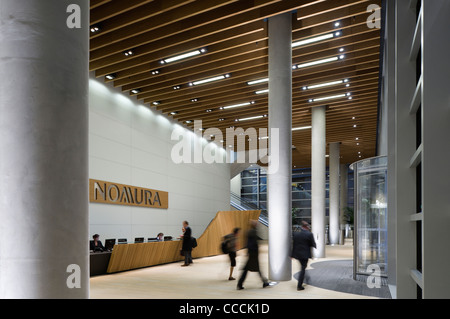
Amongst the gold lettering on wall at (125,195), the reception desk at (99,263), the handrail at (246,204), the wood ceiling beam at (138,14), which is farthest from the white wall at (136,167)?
the handrail at (246,204)

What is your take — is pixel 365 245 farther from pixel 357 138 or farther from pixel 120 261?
pixel 357 138

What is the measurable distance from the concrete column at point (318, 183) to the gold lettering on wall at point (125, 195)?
22.0ft

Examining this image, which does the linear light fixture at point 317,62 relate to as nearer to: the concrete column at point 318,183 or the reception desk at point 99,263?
the concrete column at point 318,183

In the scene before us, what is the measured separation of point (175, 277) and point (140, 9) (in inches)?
263

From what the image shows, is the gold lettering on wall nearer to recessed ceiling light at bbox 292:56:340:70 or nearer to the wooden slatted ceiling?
the wooden slatted ceiling

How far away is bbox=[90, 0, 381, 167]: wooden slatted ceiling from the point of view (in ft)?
29.7

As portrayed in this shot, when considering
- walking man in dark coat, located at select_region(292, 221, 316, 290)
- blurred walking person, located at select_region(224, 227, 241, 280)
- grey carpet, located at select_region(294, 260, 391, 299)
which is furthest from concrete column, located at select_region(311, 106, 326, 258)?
walking man in dark coat, located at select_region(292, 221, 316, 290)

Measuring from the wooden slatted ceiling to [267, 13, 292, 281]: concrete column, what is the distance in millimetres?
518

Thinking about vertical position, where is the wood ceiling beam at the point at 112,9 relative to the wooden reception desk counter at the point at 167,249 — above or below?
above

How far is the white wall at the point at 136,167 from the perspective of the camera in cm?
1357

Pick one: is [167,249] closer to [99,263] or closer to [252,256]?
[99,263]

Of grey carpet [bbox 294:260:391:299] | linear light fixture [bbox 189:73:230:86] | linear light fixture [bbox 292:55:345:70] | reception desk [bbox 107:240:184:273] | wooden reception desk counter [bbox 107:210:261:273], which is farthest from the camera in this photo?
linear light fixture [bbox 189:73:230:86]

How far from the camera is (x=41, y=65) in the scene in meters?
2.19

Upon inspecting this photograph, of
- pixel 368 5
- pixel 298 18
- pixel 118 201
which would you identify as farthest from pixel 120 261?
pixel 368 5
